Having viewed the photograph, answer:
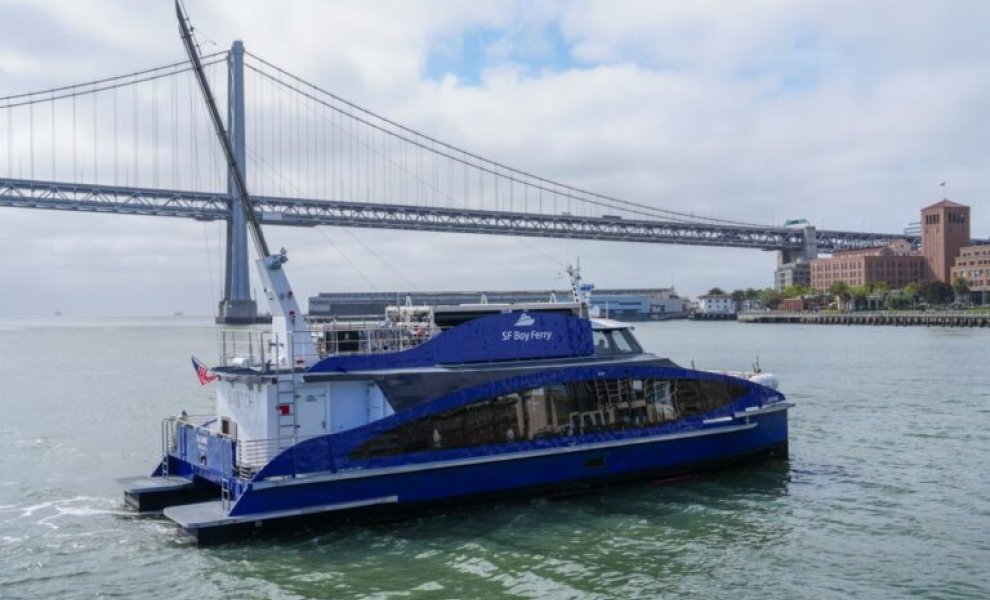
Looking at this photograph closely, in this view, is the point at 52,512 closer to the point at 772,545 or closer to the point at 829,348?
the point at 772,545

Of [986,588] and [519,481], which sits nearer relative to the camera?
[986,588]

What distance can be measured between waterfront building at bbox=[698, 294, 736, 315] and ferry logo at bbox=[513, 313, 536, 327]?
16209 cm

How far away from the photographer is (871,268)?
152 meters

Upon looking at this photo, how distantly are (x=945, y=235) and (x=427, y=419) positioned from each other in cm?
15790

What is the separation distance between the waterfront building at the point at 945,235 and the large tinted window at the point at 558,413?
150501 millimetres

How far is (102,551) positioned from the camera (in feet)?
45.0

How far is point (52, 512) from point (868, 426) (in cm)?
1996

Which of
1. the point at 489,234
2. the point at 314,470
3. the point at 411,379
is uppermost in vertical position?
the point at 489,234

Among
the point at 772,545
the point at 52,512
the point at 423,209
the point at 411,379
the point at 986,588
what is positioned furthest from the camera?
the point at 423,209

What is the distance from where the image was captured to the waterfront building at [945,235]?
151875mm

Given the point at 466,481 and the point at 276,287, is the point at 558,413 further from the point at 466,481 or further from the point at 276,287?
the point at 276,287

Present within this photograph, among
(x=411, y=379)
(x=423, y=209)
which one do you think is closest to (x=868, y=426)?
(x=411, y=379)

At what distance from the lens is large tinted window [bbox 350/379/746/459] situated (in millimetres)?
14617

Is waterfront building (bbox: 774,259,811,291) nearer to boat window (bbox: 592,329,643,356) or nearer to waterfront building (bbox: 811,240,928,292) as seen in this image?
waterfront building (bbox: 811,240,928,292)
